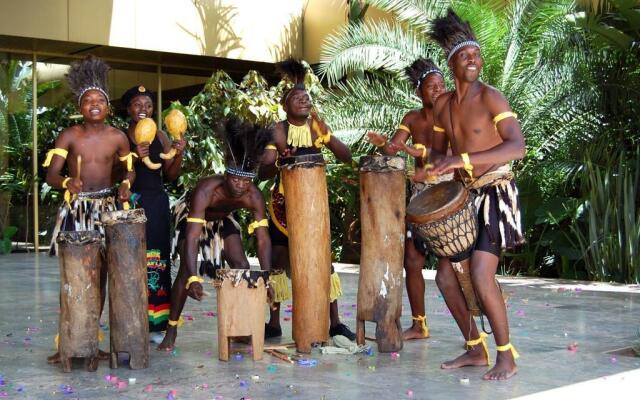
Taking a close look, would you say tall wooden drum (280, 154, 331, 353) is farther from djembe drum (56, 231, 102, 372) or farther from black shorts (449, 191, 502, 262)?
djembe drum (56, 231, 102, 372)

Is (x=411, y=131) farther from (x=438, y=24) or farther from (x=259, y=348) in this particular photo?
(x=259, y=348)

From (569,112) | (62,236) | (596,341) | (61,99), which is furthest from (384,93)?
(62,236)

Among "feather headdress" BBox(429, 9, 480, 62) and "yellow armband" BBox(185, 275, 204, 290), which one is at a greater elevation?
"feather headdress" BBox(429, 9, 480, 62)

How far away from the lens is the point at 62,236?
5055 mm

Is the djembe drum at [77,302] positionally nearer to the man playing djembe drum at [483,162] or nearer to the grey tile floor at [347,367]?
the grey tile floor at [347,367]

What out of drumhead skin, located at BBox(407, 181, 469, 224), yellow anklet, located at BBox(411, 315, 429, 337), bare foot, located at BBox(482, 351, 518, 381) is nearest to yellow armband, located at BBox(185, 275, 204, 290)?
drumhead skin, located at BBox(407, 181, 469, 224)

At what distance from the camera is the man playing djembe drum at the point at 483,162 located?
4.72 metres

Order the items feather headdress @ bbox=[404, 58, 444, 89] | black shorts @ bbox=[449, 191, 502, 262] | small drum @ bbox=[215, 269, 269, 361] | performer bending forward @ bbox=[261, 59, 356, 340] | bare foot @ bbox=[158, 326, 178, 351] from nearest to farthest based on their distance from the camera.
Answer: black shorts @ bbox=[449, 191, 502, 262]
small drum @ bbox=[215, 269, 269, 361]
bare foot @ bbox=[158, 326, 178, 351]
performer bending forward @ bbox=[261, 59, 356, 340]
feather headdress @ bbox=[404, 58, 444, 89]

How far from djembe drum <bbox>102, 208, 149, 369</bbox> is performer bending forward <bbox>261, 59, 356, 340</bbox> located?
1.04 metres

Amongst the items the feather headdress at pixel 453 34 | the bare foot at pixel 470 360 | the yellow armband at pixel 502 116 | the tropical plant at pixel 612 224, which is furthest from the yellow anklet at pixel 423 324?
the tropical plant at pixel 612 224

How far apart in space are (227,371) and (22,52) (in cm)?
980

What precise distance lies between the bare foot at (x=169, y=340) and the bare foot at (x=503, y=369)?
1995mm

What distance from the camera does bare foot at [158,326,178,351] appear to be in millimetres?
5676

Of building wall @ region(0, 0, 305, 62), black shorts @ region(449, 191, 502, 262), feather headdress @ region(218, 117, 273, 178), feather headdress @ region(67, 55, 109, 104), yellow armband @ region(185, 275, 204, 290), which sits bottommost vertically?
yellow armband @ region(185, 275, 204, 290)
